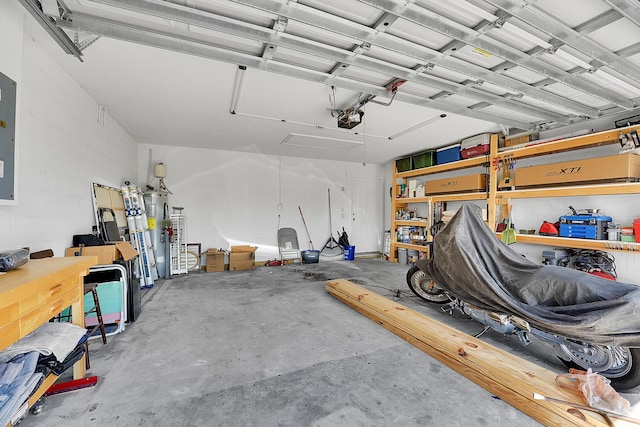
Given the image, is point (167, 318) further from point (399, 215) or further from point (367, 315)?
point (399, 215)

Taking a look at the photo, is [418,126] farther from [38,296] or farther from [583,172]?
[38,296]

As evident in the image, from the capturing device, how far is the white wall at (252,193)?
5.99 metres

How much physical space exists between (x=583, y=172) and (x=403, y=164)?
12.1ft

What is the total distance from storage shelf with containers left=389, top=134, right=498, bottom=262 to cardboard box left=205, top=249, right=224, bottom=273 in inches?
166

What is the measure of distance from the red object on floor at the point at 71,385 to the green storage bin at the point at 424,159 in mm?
6372

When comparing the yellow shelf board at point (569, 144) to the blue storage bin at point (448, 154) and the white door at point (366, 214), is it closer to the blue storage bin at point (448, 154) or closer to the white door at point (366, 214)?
the blue storage bin at point (448, 154)

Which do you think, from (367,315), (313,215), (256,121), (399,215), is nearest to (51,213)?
(256,121)

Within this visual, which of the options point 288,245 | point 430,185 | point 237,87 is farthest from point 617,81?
point 288,245

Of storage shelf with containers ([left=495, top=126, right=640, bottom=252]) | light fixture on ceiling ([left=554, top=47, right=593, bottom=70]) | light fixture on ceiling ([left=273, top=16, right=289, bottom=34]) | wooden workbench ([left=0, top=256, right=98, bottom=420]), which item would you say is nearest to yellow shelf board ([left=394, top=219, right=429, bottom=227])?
storage shelf with containers ([left=495, top=126, right=640, bottom=252])

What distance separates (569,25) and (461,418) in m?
2.75

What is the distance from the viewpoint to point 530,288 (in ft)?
7.27

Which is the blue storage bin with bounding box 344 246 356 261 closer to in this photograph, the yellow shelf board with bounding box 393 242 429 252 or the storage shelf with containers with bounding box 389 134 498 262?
the storage shelf with containers with bounding box 389 134 498 262

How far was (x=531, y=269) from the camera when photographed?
239 centimetres

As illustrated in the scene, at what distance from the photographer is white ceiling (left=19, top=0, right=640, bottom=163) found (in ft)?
5.60
